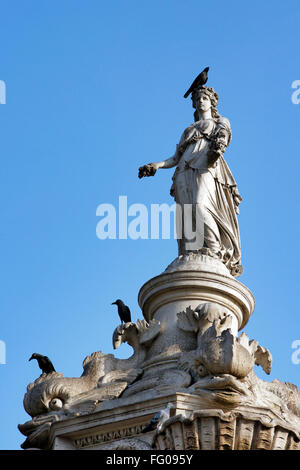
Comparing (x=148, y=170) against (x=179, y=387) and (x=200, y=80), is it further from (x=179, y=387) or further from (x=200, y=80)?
(x=179, y=387)

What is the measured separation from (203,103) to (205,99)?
119 millimetres

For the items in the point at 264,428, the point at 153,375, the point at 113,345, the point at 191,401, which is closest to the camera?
the point at 264,428

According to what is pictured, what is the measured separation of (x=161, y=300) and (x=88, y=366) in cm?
145

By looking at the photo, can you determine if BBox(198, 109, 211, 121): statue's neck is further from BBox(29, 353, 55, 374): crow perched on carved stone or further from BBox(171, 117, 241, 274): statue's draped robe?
BBox(29, 353, 55, 374): crow perched on carved stone

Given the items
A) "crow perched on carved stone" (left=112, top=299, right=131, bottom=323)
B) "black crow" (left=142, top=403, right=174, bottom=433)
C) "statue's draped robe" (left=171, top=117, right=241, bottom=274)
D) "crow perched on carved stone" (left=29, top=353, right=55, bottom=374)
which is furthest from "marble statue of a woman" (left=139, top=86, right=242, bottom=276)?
"black crow" (left=142, top=403, right=174, bottom=433)

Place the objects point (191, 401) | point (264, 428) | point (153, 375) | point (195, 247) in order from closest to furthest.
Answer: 1. point (264, 428)
2. point (191, 401)
3. point (153, 375)
4. point (195, 247)

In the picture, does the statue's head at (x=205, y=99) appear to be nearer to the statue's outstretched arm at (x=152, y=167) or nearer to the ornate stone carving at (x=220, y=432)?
the statue's outstretched arm at (x=152, y=167)

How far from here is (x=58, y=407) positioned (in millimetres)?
13195

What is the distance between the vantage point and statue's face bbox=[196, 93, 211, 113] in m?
16.8

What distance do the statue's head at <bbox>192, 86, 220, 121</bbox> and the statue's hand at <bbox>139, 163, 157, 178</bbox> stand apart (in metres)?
1.35

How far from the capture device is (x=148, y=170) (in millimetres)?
16281
